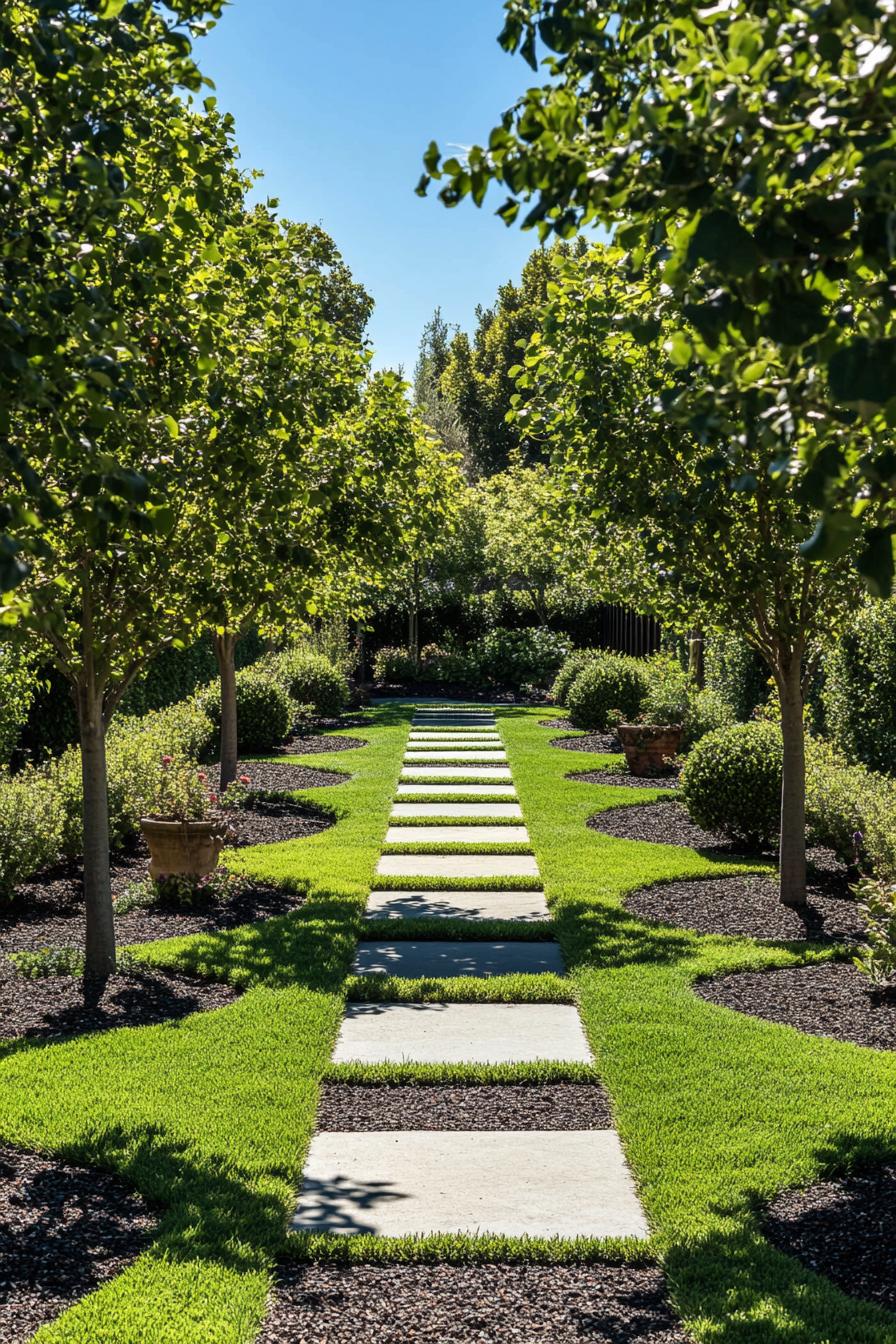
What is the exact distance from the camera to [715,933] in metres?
7.28

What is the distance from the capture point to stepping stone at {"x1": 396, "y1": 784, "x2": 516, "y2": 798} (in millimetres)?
12727

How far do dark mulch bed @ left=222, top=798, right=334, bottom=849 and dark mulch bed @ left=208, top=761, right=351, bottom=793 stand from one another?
1.78ft

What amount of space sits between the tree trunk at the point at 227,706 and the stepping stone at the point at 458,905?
178 inches

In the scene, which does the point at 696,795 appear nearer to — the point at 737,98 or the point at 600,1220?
the point at 600,1220

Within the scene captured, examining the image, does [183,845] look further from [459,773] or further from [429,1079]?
[459,773]

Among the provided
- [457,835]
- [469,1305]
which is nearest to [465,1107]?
[469,1305]

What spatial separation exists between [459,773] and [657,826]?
367 centimetres

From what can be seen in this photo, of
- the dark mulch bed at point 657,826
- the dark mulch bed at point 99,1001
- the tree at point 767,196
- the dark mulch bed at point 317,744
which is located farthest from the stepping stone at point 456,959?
the dark mulch bed at point 317,744

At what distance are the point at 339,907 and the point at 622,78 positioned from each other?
5.88 m

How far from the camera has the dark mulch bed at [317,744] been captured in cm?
1658

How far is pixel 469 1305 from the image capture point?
132 inches

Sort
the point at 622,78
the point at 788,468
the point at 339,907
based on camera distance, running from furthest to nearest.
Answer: the point at 339,907 < the point at 622,78 < the point at 788,468

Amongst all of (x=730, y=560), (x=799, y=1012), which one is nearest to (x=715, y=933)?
(x=799, y=1012)

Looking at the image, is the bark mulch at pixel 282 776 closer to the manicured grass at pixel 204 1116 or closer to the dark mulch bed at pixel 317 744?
the dark mulch bed at pixel 317 744
